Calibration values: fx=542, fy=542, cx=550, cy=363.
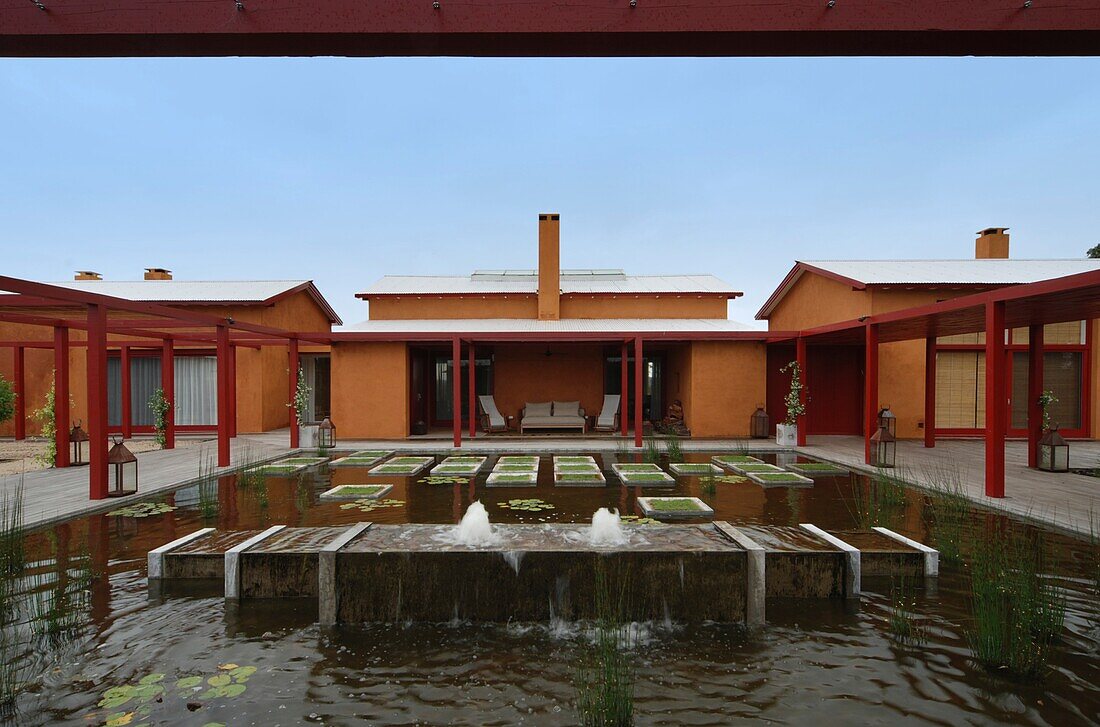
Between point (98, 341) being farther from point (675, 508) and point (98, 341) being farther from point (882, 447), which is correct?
point (882, 447)

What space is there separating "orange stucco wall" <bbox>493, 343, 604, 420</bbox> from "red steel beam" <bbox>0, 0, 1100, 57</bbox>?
1107cm

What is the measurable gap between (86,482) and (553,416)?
8.43 metres

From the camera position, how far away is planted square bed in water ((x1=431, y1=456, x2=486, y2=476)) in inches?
316

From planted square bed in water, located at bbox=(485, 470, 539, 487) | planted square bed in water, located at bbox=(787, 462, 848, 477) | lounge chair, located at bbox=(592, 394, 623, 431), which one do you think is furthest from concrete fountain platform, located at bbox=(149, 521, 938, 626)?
lounge chair, located at bbox=(592, 394, 623, 431)

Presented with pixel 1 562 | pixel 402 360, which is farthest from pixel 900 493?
pixel 402 360

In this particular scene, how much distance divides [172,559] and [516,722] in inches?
124

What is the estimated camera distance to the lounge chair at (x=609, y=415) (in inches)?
491

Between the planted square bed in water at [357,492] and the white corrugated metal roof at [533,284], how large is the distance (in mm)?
8536

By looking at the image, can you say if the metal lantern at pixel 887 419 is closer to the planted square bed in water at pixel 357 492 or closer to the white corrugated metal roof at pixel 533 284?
the white corrugated metal roof at pixel 533 284

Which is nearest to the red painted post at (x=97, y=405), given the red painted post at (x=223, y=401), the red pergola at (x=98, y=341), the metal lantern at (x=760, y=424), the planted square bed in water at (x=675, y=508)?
the red pergola at (x=98, y=341)

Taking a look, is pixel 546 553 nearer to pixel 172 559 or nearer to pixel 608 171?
pixel 172 559

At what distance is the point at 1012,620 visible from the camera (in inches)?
111

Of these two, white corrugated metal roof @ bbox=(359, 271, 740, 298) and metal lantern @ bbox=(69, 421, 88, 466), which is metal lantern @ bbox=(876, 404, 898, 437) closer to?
white corrugated metal roof @ bbox=(359, 271, 740, 298)

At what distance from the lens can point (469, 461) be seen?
8977 mm
